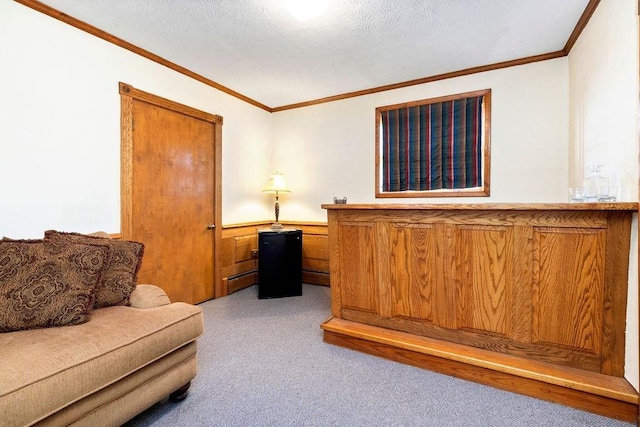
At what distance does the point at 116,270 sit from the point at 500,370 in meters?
2.40

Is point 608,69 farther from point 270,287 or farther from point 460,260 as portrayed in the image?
point 270,287

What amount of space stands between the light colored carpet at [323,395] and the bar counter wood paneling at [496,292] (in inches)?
4.8

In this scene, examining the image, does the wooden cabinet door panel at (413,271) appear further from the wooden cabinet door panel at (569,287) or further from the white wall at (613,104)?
the white wall at (613,104)

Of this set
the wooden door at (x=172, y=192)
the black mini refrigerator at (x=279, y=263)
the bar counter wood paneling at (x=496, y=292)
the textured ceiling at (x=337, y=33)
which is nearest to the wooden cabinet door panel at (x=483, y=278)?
the bar counter wood paneling at (x=496, y=292)

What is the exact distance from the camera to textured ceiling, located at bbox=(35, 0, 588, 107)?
2.21 metres

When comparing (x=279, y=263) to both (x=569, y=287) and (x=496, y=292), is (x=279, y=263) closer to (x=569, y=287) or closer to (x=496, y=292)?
(x=496, y=292)

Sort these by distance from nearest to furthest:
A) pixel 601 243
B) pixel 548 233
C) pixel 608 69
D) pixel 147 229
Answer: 1. pixel 601 243
2. pixel 548 233
3. pixel 608 69
4. pixel 147 229

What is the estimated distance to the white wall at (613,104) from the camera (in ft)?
5.21

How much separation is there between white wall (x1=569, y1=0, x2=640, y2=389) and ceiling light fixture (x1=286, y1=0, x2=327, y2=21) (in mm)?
1800

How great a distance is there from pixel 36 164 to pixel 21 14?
40.6 inches

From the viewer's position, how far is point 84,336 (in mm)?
1352

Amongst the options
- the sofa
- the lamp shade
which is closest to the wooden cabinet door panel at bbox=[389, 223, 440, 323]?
the sofa

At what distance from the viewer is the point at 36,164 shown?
214cm

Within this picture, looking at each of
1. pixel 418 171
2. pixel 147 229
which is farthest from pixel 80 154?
pixel 418 171
